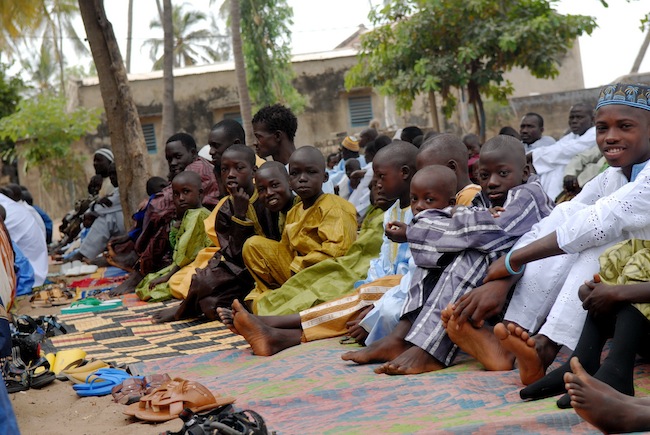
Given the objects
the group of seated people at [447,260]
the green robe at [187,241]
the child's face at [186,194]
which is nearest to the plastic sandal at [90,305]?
the green robe at [187,241]

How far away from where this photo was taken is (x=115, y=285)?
32.4 ft

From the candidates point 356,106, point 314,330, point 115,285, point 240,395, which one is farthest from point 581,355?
point 356,106

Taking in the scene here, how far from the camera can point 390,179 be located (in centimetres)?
538

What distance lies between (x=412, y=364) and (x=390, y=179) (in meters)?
1.55

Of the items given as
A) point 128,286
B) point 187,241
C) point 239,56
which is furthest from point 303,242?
point 239,56

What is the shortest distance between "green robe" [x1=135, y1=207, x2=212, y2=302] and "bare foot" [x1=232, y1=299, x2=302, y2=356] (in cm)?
278

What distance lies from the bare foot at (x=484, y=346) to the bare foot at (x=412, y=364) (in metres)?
0.25

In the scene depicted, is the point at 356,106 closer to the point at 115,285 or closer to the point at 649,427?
the point at 115,285

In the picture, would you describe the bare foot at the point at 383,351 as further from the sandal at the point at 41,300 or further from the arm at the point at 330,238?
the sandal at the point at 41,300

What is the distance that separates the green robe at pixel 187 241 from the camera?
7996 millimetres

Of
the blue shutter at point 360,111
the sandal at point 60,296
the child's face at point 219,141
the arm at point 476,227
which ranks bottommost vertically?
the sandal at point 60,296

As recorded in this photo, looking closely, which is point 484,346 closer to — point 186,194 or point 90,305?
point 186,194

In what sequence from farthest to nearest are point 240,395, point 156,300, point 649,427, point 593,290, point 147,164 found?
point 147,164 → point 156,300 → point 240,395 → point 593,290 → point 649,427

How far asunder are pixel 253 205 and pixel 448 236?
2.78 metres
